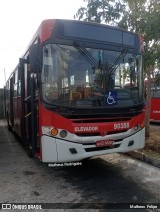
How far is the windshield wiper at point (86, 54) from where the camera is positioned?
19.7 ft

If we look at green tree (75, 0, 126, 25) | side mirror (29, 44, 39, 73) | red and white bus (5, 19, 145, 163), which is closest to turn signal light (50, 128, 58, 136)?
red and white bus (5, 19, 145, 163)

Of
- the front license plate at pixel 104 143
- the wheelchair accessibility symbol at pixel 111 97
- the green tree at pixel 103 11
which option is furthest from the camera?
the green tree at pixel 103 11

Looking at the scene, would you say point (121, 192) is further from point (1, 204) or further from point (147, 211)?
point (1, 204)

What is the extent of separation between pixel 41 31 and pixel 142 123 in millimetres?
3005

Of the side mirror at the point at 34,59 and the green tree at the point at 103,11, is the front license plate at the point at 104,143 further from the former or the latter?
the green tree at the point at 103,11

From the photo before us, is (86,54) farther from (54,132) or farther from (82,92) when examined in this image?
(54,132)

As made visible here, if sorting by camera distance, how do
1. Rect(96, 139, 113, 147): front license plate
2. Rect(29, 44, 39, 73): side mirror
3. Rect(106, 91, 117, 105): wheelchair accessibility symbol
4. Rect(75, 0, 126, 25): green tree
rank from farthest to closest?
1. Rect(75, 0, 126, 25): green tree
2. Rect(106, 91, 117, 105): wheelchair accessibility symbol
3. Rect(96, 139, 113, 147): front license plate
4. Rect(29, 44, 39, 73): side mirror

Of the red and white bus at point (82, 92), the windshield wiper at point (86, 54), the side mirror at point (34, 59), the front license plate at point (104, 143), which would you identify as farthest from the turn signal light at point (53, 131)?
the windshield wiper at point (86, 54)

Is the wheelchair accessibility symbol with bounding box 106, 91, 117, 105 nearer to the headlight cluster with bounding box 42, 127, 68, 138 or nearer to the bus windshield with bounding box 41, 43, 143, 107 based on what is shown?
the bus windshield with bounding box 41, 43, 143, 107

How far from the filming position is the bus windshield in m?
5.79

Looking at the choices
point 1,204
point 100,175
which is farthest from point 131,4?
point 1,204

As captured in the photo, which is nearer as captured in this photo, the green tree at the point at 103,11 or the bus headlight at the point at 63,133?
the bus headlight at the point at 63,133

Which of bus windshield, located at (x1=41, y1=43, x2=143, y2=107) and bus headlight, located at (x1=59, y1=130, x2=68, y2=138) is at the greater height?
bus windshield, located at (x1=41, y1=43, x2=143, y2=107)

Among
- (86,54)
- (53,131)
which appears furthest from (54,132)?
(86,54)
